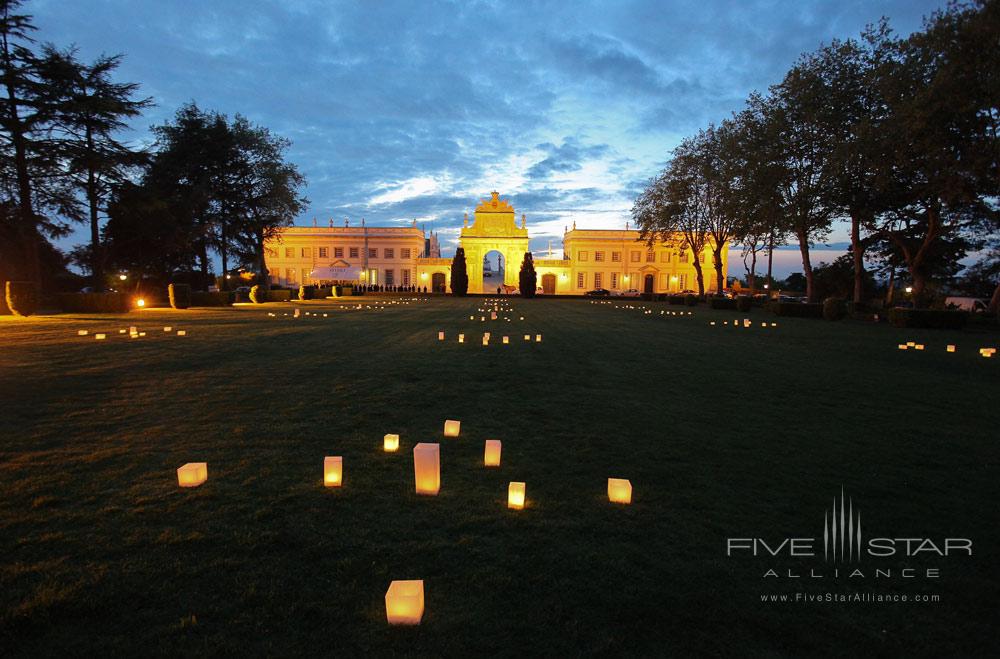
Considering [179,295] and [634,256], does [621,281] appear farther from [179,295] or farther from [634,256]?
[179,295]

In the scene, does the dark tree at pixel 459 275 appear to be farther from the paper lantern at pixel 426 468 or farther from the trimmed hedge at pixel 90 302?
the paper lantern at pixel 426 468

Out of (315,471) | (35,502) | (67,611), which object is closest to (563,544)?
(315,471)

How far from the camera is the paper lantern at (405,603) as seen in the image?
2.36m

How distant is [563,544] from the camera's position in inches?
124

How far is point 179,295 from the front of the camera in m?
28.7

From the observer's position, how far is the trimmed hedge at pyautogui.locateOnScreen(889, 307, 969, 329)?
22578 millimetres

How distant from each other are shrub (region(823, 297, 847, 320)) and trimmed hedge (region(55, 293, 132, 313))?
3672cm

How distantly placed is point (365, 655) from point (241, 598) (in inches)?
33.7

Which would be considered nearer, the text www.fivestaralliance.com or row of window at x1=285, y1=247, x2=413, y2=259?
A: the text www.fivestaralliance.com

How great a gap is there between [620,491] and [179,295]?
3184 cm

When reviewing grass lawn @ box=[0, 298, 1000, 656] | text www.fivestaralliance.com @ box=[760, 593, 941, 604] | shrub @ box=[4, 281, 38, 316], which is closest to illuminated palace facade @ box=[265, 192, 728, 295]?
shrub @ box=[4, 281, 38, 316]

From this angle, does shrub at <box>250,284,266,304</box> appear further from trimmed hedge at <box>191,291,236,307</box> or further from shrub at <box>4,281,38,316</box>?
shrub at <box>4,281,38,316</box>

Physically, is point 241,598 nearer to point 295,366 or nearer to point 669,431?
point 669,431

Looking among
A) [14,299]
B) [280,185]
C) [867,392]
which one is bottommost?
[867,392]
